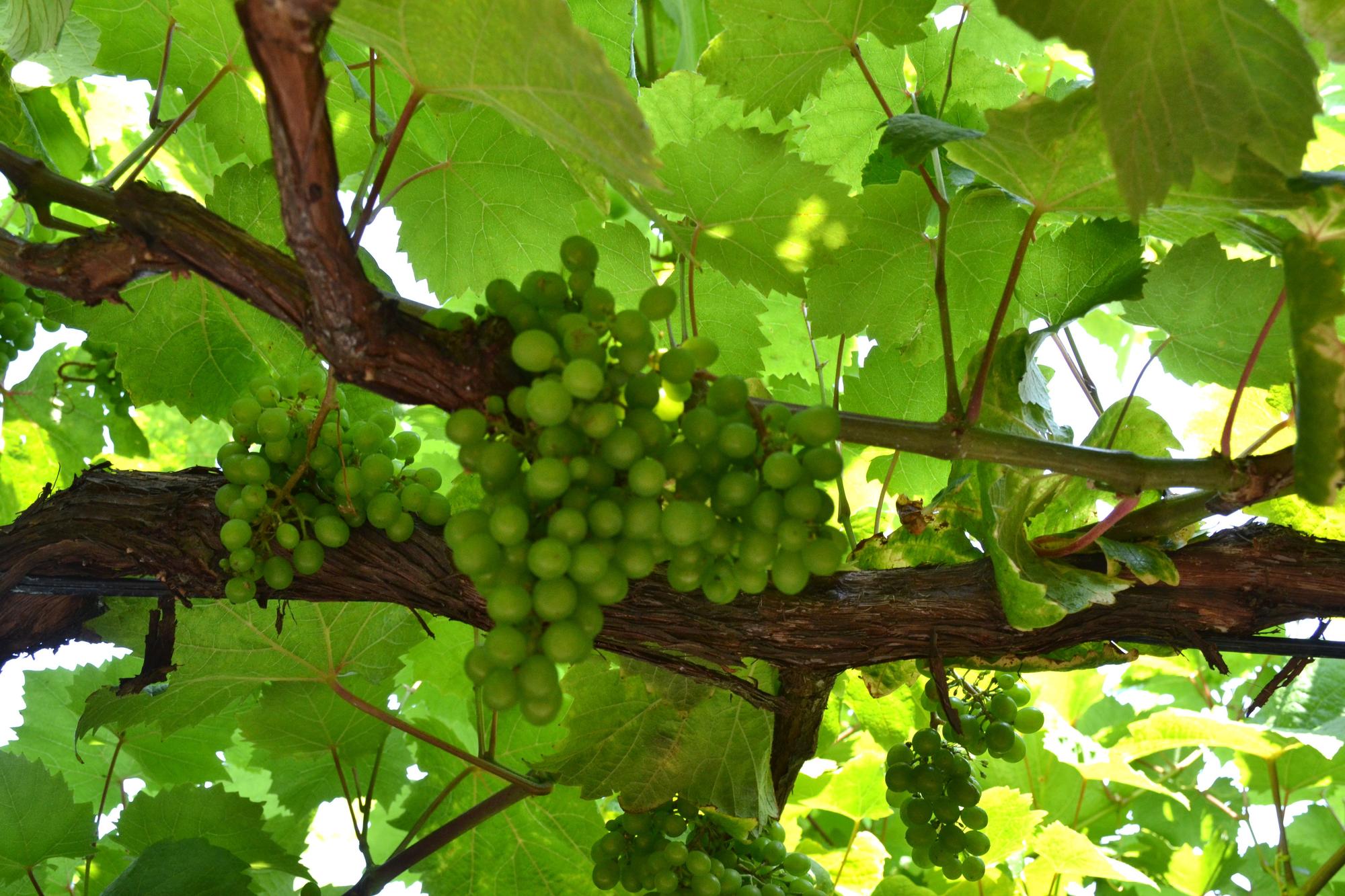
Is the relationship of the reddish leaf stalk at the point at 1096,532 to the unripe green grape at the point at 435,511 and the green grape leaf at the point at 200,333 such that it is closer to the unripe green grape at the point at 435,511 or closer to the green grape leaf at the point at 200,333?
the unripe green grape at the point at 435,511

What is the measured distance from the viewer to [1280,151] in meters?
0.87

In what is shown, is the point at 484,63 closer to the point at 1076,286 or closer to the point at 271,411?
the point at 271,411

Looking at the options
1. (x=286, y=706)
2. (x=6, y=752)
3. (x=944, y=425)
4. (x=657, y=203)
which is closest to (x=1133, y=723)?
(x=944, y=425)

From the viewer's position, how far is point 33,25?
136 cm

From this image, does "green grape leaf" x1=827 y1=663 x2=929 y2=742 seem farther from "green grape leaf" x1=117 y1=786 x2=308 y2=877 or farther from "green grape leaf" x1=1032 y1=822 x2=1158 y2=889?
"green grape leaf" x1=117 y1=786 x2=308 y2=877

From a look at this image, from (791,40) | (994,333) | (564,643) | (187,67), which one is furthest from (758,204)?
(187,67)

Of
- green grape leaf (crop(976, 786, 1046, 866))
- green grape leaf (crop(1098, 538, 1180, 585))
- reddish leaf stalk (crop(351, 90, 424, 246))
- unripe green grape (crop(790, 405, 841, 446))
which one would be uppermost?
reddish leaf stalk (crop(351, 90, 424, 246))

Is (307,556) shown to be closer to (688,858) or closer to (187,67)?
(688,858)

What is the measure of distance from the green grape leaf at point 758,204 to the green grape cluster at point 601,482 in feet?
1.32

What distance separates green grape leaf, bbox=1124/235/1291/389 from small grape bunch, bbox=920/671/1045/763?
0.59m

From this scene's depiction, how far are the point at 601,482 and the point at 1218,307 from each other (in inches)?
34.4

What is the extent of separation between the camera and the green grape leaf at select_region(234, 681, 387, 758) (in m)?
1.69

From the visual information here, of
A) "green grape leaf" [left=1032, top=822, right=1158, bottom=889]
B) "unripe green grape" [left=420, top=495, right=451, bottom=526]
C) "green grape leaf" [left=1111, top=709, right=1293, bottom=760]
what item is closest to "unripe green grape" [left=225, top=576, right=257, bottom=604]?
"unripe green grape" [left=420, top=495, right=451, bottom=526]

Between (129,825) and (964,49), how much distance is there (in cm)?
205
